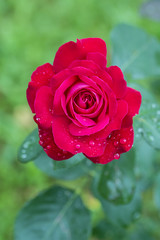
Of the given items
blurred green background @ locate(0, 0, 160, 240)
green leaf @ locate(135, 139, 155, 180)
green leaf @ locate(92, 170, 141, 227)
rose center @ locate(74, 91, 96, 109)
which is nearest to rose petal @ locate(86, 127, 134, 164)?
rose center @ locate(74, 91, 96, 109)

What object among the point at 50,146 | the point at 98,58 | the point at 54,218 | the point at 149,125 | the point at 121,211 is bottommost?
the point at 121,211

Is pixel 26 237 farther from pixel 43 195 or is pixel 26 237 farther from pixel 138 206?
pixel 138 206

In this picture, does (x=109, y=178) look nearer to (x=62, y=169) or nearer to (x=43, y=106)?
(x=62, y=169)

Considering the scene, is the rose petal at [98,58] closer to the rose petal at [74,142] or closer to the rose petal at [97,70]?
the rose petal at [97,70]

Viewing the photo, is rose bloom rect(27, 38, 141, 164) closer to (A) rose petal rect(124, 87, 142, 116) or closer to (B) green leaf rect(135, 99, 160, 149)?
(A) rose petal rect(124, 87, 142, 116)

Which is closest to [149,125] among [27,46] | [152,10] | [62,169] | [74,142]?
[74,142]
